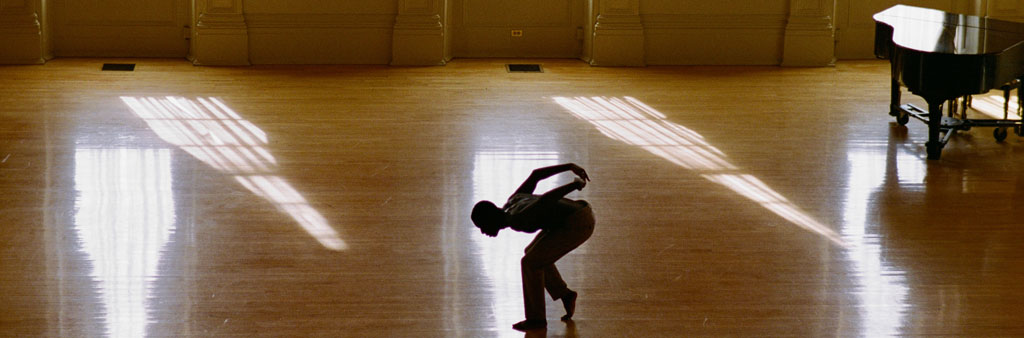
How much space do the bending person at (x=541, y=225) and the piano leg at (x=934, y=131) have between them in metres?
4.19

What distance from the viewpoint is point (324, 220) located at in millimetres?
6469

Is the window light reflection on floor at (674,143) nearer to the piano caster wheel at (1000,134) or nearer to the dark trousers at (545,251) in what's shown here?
the dark trousers at (545,251)

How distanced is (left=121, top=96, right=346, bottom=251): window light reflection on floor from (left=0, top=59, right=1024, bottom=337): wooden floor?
3 centimetres

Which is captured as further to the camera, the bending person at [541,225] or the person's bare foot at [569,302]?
the person's bare foot at [569,302]

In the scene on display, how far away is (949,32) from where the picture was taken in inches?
341

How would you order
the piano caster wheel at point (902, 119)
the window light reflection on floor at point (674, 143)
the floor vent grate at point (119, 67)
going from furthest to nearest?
the floor vent grate at point (119, 67)
the piano caster wheel at point (902, 119)
the window light reflection on floor at point (674, 143)

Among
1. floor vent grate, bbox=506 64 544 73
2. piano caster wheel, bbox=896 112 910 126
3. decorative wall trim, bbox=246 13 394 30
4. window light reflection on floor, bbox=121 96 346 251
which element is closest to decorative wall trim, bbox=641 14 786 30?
floor vent grate, bbox=506 64 544 73

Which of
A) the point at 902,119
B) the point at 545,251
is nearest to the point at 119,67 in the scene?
the point at 902,119

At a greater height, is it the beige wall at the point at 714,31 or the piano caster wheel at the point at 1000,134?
the beige wall at the point at 714,31

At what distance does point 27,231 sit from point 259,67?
230 inches

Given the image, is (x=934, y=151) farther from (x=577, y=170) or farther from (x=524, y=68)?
(x=524, y=68)

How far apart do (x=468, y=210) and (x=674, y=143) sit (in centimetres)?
233

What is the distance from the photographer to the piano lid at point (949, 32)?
8.04m

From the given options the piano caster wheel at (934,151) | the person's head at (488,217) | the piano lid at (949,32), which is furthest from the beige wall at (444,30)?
the person's head at (488,217)
